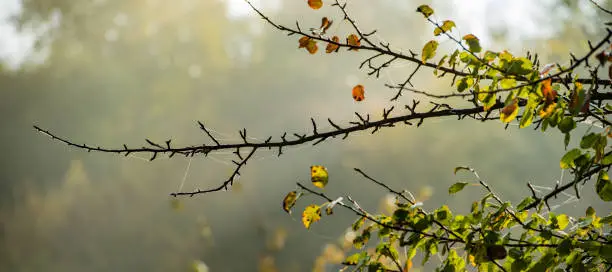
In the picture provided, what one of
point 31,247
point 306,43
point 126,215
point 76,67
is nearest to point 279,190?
point 126,215

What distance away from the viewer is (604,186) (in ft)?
4.29

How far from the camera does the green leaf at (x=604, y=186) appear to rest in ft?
4.26

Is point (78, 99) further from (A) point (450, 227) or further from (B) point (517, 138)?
(A) point (450, 227)

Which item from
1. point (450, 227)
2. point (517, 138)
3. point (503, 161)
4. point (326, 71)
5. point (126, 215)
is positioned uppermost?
point (326, 71)

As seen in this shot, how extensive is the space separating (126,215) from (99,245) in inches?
62.2

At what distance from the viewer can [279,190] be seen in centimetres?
2278

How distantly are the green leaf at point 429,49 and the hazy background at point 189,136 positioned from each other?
16955mm

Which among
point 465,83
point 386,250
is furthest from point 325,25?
point 386,250

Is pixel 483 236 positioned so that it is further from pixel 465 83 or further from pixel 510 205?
pixel 465 83

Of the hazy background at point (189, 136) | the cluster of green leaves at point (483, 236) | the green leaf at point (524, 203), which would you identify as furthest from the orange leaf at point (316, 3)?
the hazy background at point (189, 136)

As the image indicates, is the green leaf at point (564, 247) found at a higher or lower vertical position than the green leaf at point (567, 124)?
lower

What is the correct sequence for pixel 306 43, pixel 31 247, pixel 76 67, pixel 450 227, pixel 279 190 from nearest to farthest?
pixel 450 227 → pixel 306 43 → pixel 31 247 → pixel 279 190 → pixel 76 67

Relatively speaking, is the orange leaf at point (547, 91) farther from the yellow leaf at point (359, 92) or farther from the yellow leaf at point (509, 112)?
the yellow leaf at point (359, 92)

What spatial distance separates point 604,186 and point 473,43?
0.47 metres
